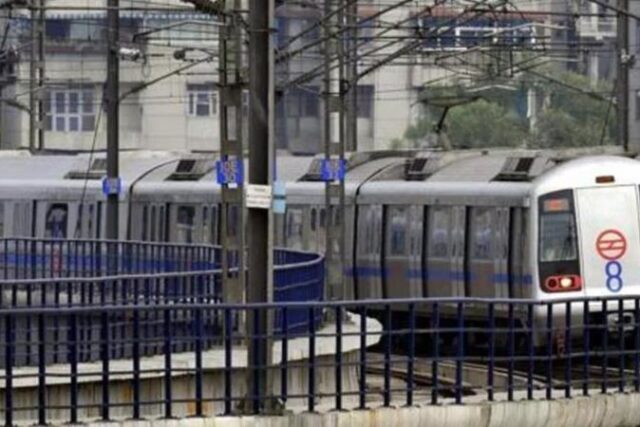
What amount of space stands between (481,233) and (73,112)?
60.7 meters

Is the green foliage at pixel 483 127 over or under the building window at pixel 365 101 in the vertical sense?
under

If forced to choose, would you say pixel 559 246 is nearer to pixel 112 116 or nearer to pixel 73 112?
pixel 112 116

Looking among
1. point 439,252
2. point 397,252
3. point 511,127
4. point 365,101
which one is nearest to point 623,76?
point 397,252

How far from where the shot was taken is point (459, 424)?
19.7 meters

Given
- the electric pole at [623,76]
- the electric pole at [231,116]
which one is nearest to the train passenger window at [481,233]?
the electric pole at [623,76]

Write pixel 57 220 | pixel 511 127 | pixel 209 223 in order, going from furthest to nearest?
pixel 511 127, pixel 57 220, pixel 209 223

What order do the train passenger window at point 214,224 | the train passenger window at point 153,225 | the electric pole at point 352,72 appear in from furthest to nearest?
the train passenger window at point 153,225 < the train passenger window at point 214,224 < the electric pole at point 352,72

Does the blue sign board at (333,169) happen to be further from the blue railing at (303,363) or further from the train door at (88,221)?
the blue railing at (303,363)

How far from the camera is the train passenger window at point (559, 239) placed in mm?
34000

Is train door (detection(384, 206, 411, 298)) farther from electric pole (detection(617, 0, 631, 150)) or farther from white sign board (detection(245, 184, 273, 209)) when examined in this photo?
white sign board (detection(245, 184, 273, 209))

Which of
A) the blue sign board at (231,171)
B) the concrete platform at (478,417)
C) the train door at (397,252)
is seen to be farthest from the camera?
the train door at (397,252)

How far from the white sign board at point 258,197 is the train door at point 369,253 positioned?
17.2 m

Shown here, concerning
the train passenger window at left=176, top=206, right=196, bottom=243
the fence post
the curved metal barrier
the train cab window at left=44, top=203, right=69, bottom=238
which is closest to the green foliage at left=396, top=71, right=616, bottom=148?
the train cab window at left=44, top=203, right=69, bottom=238

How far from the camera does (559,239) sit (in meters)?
34.1
